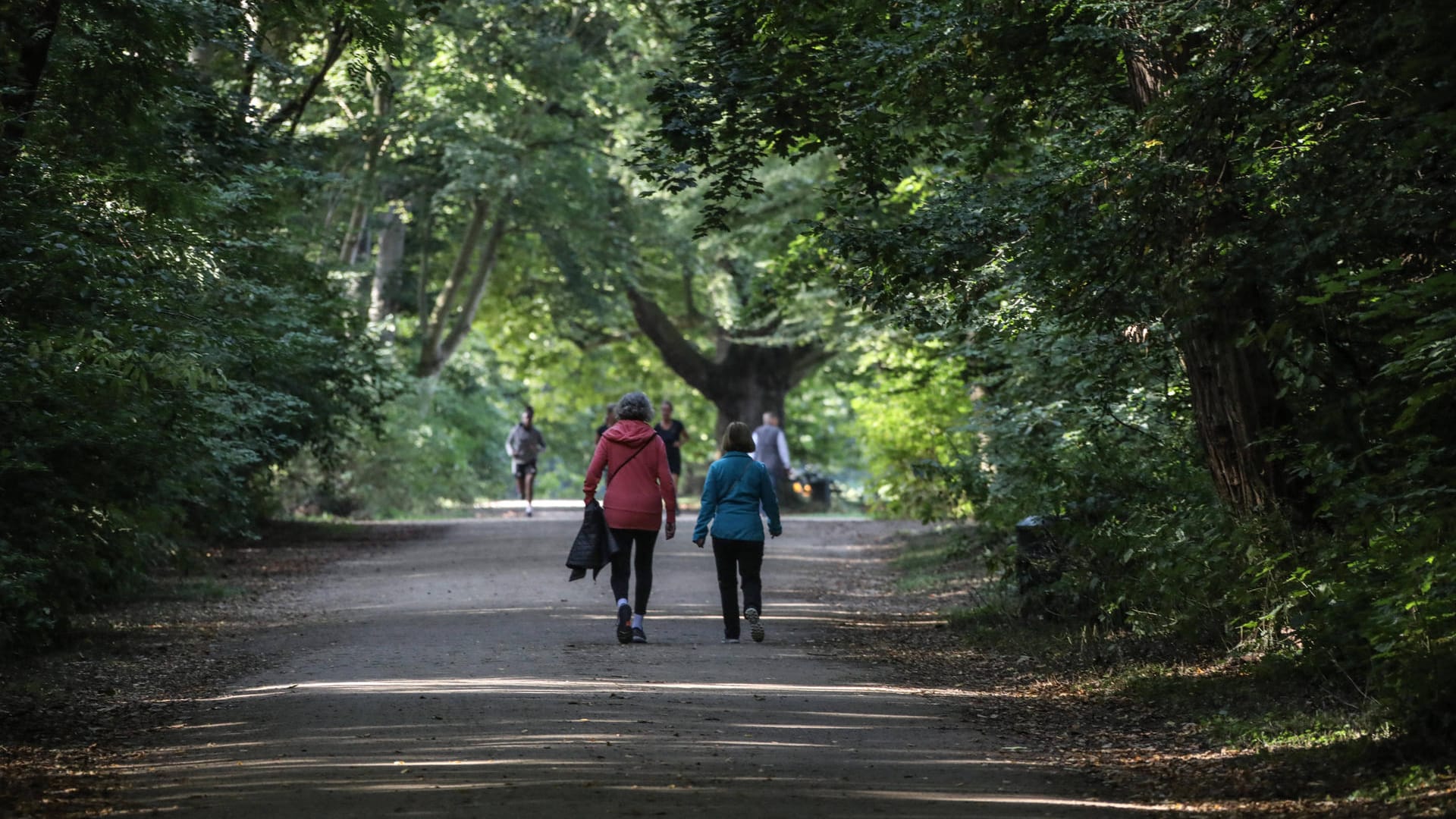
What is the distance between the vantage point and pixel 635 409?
45.2 ft

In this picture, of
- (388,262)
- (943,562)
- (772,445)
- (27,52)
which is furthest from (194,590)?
(388,262)

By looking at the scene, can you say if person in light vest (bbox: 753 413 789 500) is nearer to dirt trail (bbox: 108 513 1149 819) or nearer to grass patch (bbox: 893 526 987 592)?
grass patch (bbox: 893 526 987 592)

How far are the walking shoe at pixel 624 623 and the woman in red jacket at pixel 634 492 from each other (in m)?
0.31

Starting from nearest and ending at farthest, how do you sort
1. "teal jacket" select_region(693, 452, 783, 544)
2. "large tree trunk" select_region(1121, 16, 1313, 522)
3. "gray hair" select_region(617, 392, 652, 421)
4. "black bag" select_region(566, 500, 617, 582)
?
"large tree trunk" select_region(1121, 16, 1313, 522)
"black bag" select_region(566, 500, 617, 582)
"teal jacket" select_region(693, 452, 783, 544)
"gray hair" select_region(617, 392, 652, 421)

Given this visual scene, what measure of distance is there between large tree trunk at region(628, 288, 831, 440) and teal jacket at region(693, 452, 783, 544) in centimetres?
3027

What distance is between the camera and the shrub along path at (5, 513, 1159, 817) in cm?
734

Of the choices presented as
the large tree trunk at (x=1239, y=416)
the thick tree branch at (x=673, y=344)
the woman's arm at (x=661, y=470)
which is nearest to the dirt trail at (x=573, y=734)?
the woman's arm at (x=661, y=470)

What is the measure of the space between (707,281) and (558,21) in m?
9.51

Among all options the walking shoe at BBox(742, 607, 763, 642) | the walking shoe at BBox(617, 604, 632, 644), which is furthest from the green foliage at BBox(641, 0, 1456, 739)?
the walking shoe at BBox(617, 604, 632, 644)

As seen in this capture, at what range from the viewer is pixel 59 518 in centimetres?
1134

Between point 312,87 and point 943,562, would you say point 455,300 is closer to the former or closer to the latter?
point 312,87

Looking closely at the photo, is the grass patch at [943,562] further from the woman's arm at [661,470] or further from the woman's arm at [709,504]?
the woman's arm at [661,470]

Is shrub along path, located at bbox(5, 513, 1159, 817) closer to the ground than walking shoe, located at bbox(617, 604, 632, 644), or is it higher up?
closer to the ground

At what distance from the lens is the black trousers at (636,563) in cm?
1337
